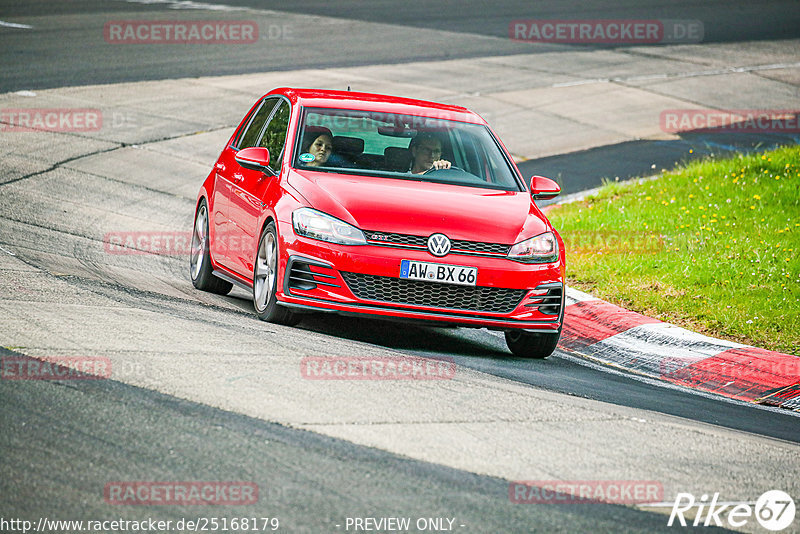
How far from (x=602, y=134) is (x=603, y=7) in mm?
17939

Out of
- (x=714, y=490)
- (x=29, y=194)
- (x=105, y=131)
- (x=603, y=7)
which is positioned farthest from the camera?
(x=603, y=7)

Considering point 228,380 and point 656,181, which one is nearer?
point 228,380

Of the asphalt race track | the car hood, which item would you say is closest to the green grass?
the asphalt race track

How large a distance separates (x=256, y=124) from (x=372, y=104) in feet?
3.75

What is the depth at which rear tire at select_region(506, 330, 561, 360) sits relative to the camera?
820cm

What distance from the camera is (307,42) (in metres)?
26.9

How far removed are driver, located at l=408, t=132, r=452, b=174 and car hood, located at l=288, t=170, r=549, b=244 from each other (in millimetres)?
378

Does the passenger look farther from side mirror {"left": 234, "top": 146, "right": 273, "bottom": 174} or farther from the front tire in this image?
the front tire

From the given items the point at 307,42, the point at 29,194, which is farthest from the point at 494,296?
the point at 307,42

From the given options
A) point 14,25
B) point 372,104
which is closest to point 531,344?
point 372,104

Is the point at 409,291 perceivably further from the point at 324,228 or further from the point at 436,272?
the point at 324,228

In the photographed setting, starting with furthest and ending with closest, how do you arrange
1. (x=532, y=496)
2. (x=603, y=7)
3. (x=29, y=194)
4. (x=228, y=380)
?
(x=603, y=7) → (x=29, y=194) → (x=228, y=380) → (x=532, y=496)

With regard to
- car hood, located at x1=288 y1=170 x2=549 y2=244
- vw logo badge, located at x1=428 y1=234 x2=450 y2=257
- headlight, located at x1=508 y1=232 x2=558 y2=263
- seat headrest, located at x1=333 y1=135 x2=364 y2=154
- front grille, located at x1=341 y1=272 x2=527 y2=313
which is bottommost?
front grille, located at x1=341 y1=272 x2=527 y2=313

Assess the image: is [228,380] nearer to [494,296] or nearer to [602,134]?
[494,296]
